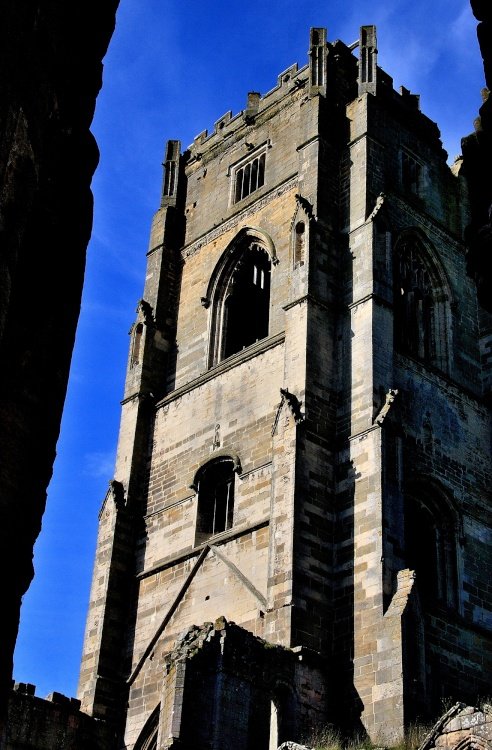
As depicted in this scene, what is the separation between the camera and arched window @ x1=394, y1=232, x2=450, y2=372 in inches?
1018

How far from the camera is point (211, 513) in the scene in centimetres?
2395

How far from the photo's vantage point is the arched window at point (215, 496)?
77.5 feet

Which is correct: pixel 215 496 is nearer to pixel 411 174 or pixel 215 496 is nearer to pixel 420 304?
pixel 420 304

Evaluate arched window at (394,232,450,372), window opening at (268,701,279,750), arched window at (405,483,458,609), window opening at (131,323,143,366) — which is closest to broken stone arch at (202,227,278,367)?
window opening at (131,323,143,366)

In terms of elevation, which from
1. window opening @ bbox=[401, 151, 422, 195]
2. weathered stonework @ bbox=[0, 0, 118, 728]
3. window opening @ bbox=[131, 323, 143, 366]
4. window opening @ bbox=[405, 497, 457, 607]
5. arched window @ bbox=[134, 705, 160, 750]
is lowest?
weathered stonework @ bbox=[0, 0, 118, 728]

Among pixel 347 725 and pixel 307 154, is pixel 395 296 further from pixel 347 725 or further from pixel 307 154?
pixel 347 725

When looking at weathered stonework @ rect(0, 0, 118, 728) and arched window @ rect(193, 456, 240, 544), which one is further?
arched window @ rect(193, 456, 240, 544)

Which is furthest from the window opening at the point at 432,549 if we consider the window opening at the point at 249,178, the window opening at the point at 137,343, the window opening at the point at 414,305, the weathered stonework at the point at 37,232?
the weathered stonework at the point at 37,232

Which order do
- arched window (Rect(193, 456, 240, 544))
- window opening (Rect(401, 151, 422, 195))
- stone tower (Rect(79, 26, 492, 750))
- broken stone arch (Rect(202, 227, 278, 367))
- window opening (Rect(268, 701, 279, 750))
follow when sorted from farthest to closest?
window opening (Rect(401, 151, 422, 195))
broken stone arch (Rect(202, 227, 278, 367))
arched window (Rect(193, 456, 240, 544))
stone tower (Rect(79, 26, 492, 750))
window opening (Rect(268, 701, 279, 750))

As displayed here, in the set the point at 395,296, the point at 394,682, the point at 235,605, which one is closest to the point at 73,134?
the point at 394,682

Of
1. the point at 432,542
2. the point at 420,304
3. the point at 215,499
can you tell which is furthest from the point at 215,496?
the point at 420,304

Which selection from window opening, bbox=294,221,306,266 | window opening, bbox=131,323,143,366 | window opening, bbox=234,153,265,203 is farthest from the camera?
window opening, bbox=234,153,265,203

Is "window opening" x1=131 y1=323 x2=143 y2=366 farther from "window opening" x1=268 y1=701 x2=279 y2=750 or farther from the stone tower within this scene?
"window opening" x1=268 y1=701 x2=279 y2=750

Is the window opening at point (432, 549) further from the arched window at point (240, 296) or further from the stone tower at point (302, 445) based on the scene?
the arched window at point (240, 296)
